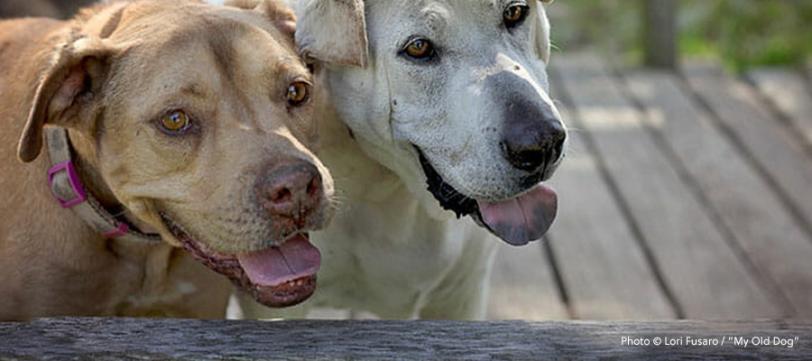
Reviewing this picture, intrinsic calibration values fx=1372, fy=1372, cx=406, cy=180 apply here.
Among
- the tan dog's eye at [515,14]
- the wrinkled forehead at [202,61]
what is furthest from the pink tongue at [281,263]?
the tan dog's eye at [515,14]

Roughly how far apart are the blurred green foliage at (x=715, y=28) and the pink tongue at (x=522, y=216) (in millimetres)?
4280

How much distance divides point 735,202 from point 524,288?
1.13 meters

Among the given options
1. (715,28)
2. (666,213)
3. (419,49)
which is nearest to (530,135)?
(419,49)

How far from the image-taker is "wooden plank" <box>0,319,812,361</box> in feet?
8.75

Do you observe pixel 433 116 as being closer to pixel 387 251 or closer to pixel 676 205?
pixel 387 251

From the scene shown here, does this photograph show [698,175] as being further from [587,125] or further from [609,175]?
[587,125]

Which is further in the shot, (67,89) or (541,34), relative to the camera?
(541,34)

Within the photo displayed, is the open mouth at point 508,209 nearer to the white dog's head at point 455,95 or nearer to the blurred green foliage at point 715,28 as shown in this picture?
the white dog's head at point 455,95

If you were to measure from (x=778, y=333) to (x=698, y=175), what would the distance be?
316 centimetres

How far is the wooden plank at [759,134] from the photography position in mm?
5707

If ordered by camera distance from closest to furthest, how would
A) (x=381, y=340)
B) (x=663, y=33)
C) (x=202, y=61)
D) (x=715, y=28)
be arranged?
(x=381, y=340)
(x=202, y=61)
(x=663, y=33)
(x=715, y=28)

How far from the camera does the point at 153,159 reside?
307cm

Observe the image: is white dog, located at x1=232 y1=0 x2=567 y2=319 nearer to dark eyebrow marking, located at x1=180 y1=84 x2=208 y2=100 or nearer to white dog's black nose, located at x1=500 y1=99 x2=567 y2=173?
white dog's black nose, located at x1=500 y1=99 x2=567 y2=173

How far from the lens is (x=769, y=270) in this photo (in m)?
5.04
